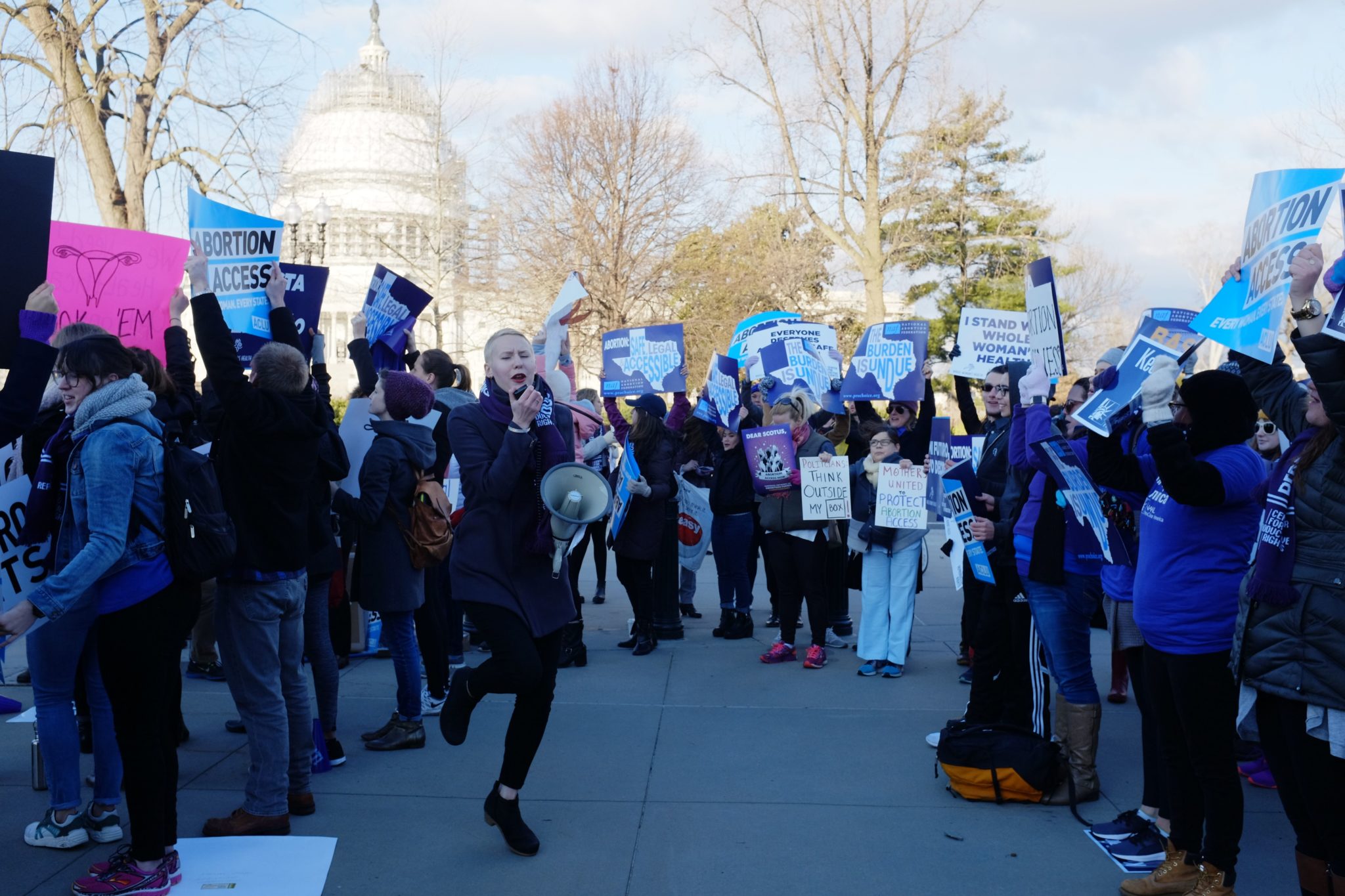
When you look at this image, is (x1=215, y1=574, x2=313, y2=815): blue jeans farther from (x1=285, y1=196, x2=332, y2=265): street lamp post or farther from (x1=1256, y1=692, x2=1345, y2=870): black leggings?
(x1=285, y1=196, x2=332, y2=265): street lamp post

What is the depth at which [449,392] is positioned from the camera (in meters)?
7.63

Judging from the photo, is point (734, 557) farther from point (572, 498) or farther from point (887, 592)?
point (572, 498)

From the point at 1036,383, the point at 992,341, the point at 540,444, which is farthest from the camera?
the point at 992,341

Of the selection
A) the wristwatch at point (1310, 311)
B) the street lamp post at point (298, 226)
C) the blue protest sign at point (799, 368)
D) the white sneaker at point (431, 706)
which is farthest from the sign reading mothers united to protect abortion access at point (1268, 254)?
the street lamp post at point (298, 226)

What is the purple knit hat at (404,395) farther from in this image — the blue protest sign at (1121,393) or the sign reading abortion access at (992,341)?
the sign reading abortion access at (992,341)

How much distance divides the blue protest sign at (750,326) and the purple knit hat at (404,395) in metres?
5.02

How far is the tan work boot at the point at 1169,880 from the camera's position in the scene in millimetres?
4141

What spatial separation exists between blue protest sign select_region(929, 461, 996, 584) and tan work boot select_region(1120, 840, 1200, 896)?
1904mm

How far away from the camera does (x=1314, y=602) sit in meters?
3.41

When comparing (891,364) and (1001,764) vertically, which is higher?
(891,364)

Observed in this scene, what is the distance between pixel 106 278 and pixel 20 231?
1.86 meters

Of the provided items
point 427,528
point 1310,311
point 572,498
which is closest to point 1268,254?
point 1310,311

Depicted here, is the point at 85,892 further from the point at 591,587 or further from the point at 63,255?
the point at 591,587

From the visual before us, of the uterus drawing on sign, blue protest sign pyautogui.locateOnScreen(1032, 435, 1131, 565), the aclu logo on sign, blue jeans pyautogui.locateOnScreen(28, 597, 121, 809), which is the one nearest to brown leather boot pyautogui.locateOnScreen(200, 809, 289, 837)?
blue jeans pyautogui.locateOnScreen(28, 597, 121, 809)
